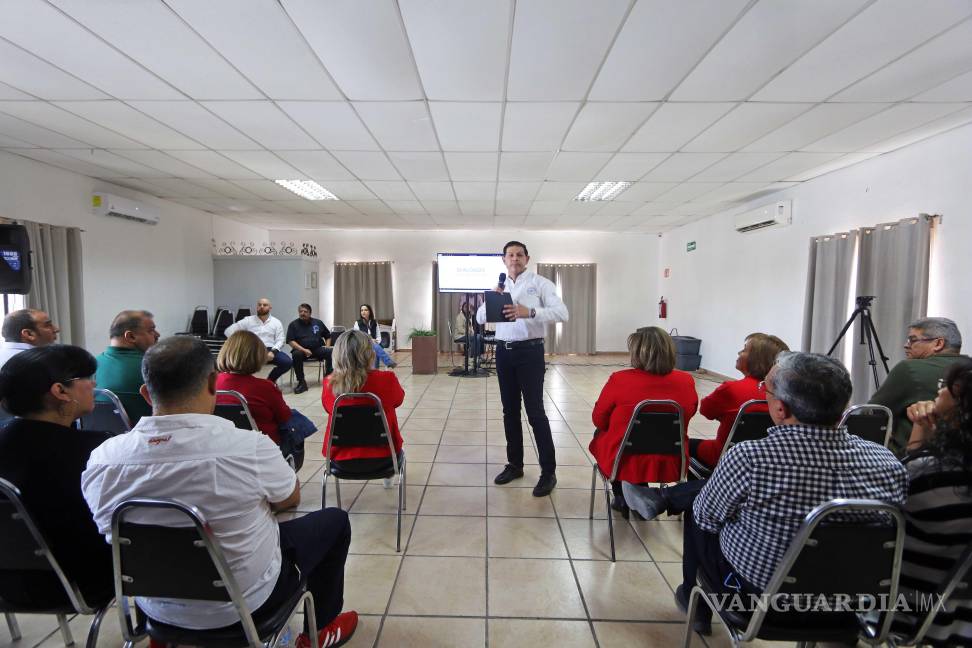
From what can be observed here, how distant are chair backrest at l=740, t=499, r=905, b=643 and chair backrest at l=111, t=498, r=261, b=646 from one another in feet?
4.42

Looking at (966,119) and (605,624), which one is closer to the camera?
(605,624)

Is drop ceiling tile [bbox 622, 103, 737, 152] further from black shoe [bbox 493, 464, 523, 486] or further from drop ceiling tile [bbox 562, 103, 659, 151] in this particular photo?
black shoe [bbox 493, 464, 523, 486]

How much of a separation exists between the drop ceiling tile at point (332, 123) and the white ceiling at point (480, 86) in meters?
0.02

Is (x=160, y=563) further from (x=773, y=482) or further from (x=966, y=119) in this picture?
(x=966, y=119)

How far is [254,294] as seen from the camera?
25.4ft

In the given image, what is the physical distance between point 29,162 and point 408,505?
5.55 metres

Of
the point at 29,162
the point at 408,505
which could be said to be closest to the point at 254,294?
the point at 29,162

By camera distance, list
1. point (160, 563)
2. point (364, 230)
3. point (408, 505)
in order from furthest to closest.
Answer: point (364, 230)
point (408, 505)
point (160, 563)

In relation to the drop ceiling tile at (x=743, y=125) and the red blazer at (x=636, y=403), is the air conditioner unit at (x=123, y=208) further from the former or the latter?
the drop ceiling tile at (x=743, y=125)

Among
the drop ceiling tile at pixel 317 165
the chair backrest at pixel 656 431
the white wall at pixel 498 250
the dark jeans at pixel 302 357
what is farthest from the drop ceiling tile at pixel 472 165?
the white wall at pixel 498 250

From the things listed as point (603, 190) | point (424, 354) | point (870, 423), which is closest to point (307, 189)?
point (424, 354)

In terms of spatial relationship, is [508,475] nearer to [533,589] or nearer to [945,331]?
[533,589]

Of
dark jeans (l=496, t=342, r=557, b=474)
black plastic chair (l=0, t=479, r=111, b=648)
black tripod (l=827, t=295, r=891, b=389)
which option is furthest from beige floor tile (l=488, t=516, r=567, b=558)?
black tripod (l=827, t=295, r=891, b=389)

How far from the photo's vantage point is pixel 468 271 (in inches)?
309
